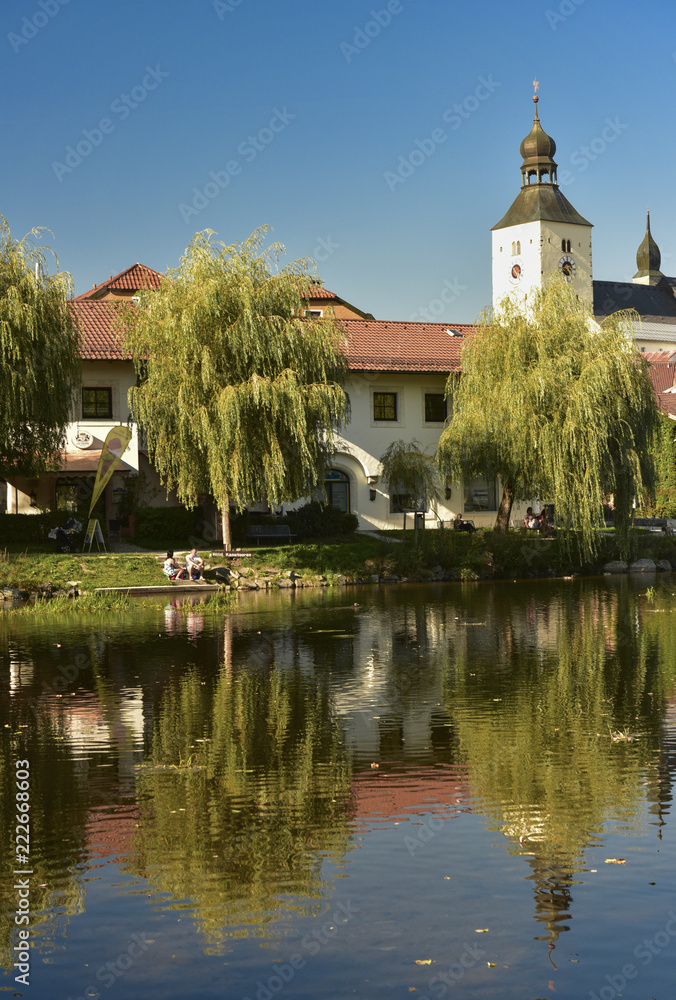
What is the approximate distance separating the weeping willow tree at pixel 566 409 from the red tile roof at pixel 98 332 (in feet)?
41.3

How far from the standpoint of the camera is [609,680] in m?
14.6

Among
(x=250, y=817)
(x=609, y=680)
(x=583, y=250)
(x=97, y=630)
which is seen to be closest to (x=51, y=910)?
(x=250, y=817)

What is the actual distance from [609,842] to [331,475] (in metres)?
36.7

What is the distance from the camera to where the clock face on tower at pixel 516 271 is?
7894cm

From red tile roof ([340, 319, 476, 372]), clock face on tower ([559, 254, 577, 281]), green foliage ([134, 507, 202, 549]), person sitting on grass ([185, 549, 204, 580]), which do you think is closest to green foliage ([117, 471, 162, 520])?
green foliage ([134, 507, 202, 549])

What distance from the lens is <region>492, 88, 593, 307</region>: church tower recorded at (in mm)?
75562

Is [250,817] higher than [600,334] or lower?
lower

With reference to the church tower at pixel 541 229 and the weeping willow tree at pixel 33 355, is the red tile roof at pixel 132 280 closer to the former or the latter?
the weeping willow tree at pixel 33 355

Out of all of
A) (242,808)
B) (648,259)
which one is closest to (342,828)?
(242,808)

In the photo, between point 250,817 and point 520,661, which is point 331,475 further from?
point 250,817

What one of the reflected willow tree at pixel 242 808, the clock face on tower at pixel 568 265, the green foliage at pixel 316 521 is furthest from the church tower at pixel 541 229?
the reflected willow tree at pixel 242 808

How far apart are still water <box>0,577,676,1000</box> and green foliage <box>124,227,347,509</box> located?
46.1 ft

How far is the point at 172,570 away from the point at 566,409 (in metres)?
12.3

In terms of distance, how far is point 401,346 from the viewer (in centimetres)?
4647
